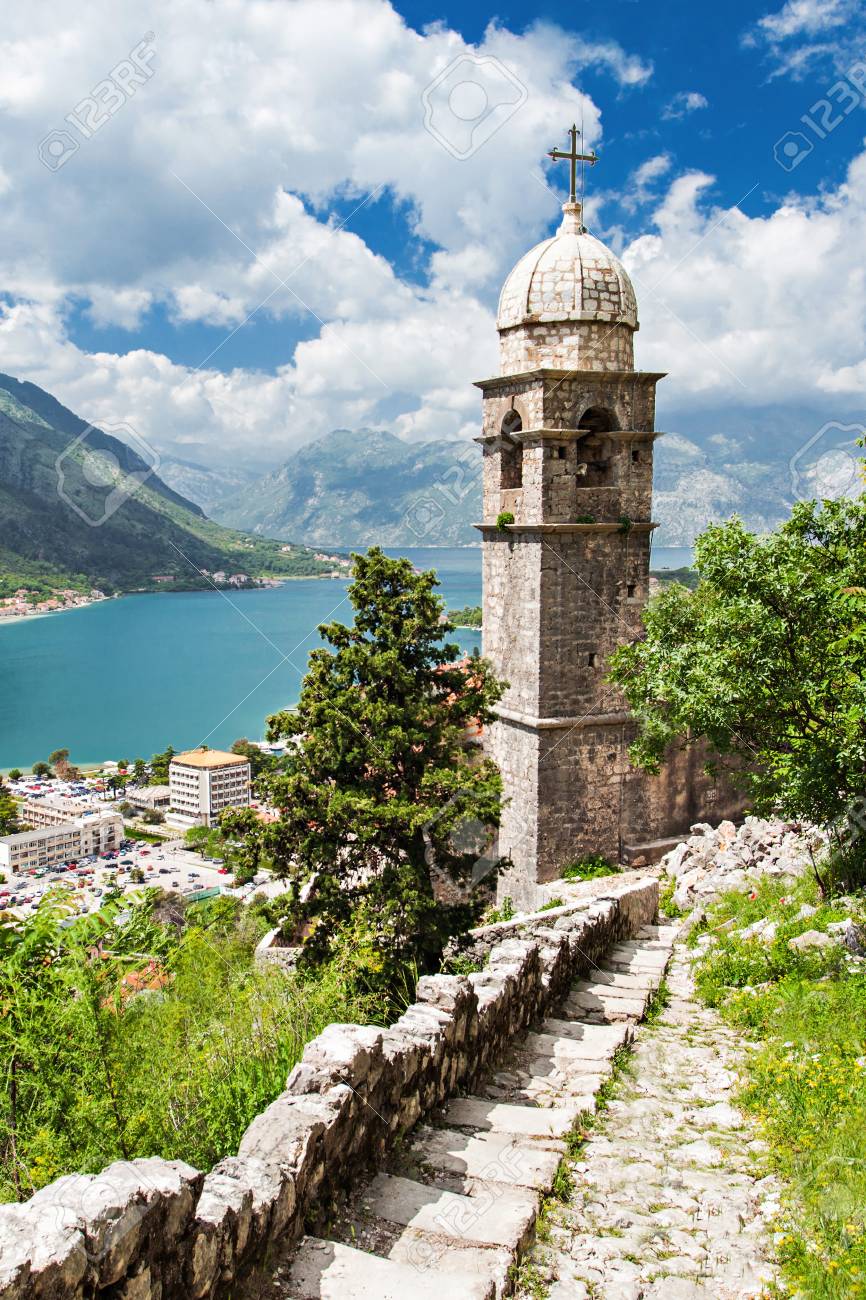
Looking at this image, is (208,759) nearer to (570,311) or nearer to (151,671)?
(570,311)

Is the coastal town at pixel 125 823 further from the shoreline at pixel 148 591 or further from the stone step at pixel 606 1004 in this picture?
the shoreline at pixel 148 591

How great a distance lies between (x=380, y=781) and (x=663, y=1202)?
6.21 meters

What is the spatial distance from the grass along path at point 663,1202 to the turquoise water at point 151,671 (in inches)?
1943

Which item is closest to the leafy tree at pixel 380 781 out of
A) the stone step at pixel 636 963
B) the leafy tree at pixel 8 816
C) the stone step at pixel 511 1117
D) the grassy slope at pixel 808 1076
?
the stone step at pixel 636 963

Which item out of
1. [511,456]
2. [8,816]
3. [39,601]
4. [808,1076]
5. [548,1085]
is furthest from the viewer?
[39,601]

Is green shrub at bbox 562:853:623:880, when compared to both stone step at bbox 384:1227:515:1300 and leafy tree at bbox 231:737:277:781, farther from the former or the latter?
leafy tree at bbox 231:737:277:781

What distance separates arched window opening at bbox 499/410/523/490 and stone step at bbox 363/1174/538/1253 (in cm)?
1173

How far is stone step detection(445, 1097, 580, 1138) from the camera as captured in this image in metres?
4.21

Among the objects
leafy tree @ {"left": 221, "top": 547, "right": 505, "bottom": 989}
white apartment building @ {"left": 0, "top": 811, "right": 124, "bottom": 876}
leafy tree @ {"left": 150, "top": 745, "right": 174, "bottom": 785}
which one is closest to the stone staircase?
leafy tree @ {"left": 221, "top": 547, "right": 505, "bottom": 989}

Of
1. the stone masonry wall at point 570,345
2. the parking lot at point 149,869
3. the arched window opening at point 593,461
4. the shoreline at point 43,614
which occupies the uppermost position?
the shoreline at point 43,614

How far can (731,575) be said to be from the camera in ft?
24.5

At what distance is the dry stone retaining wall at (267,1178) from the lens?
7.44 feet

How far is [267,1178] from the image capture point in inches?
116

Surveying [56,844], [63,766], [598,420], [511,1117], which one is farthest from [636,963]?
[63,766]
